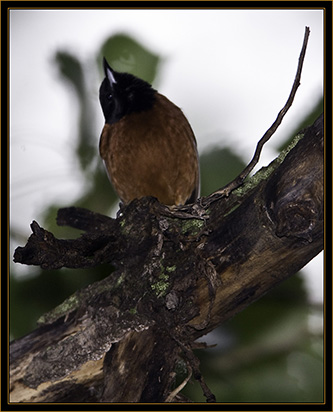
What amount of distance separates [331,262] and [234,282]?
0.43 meters

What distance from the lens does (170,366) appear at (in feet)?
9.53

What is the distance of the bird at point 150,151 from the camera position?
3.93m

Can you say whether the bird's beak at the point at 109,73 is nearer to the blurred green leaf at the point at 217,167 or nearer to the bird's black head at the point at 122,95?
the bird's black head at the point at 122,95

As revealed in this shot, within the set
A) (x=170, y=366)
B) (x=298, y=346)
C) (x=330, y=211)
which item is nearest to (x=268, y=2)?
(x=330, y=211)

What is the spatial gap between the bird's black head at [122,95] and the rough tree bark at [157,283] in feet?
4.28

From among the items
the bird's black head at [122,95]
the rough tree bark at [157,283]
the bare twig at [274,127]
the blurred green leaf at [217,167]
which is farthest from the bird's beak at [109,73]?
the bare twig at [274,127]

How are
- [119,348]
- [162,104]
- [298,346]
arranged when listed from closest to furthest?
[119,348] < [298,346] < [162,104]

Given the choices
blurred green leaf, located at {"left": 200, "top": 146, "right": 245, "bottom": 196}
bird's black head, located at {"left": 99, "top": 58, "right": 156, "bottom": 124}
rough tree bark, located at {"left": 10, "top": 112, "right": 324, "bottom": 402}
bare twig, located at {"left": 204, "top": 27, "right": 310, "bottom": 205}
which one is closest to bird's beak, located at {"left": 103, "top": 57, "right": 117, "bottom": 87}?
bird's black head, located at {"left": 99, "top": 58, "right": 156, "bottom": 124}

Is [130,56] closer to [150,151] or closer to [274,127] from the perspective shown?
[150,151]

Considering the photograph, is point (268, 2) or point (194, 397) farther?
point (194, 397)

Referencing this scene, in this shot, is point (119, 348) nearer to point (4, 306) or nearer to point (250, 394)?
point (4, 306)

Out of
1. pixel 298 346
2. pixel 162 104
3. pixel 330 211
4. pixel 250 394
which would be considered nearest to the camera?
pixel 330 211

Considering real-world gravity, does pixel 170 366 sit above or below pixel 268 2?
below

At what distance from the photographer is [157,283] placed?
285 cm
